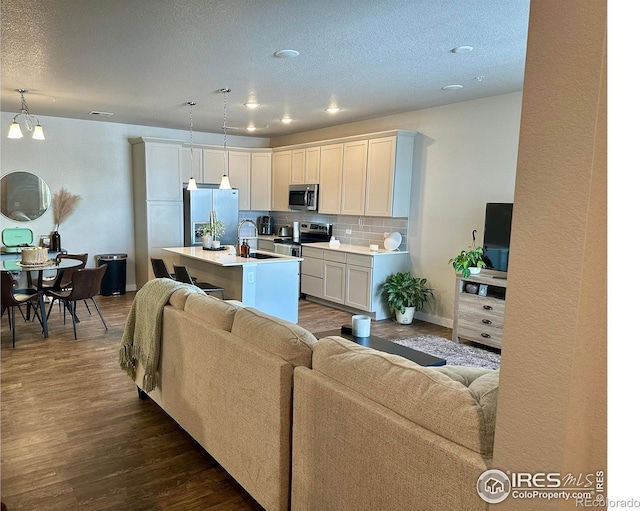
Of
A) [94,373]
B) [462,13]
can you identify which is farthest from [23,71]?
[462,13]

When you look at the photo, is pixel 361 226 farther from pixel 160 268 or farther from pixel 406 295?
pixel 160 268

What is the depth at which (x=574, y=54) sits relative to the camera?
2.98 feet

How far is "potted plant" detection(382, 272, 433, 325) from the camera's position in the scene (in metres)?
5.51

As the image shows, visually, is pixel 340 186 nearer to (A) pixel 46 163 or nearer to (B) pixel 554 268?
(A) pixel 46 163

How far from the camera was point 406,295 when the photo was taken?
18.0 ft

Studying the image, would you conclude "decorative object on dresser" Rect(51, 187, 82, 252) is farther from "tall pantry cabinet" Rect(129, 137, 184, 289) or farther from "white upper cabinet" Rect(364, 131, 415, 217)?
"white upper cabinet" Rect(364, 131, 415, 217)

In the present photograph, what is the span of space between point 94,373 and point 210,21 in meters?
2.95

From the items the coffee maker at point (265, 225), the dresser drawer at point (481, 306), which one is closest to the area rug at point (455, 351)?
the dresser drawer at point (481, 306)

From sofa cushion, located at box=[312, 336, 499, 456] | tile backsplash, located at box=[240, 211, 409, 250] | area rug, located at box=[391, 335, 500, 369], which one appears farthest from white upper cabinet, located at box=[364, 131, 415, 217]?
sofa cushion, located at box=[312, 336, 499, 456]

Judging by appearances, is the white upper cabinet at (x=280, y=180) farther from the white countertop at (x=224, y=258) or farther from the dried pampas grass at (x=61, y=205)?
the dried pampas grass at (x=61, y=205)

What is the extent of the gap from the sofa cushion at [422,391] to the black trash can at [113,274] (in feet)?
19.0

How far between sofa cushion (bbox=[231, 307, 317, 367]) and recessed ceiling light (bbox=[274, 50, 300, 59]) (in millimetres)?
2148

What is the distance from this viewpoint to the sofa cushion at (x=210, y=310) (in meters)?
2.28

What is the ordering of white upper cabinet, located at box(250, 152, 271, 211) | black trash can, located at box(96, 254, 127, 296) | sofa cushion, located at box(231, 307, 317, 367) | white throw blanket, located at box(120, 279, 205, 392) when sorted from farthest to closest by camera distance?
1. white upper cabinet, located at box(250, 152, 271, 211)
2. black trash can, located at box(96, 254, 127, 296)
3. white throw blanket, located at box(120, 279, 205, 392)
4. sofa cushion, located at box(231, 307, 317, 367)
